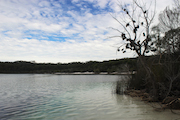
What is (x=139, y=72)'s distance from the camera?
10.3m

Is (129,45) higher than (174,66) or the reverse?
higher

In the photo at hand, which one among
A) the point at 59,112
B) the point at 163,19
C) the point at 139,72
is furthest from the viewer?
the point at 163,19

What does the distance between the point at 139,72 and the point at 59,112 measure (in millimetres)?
6248

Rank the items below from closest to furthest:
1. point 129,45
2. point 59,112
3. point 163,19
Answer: point 59,112 → point 129,45 → point 163,19

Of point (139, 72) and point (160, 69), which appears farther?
point (139, 72)

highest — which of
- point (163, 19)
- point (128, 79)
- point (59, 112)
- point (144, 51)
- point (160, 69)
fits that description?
point (163, 19)

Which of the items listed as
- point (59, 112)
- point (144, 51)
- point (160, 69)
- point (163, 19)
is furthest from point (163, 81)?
point (163, 19)

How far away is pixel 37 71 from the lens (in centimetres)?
8069

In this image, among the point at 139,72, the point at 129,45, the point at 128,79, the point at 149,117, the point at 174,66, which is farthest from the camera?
the point at 128,79

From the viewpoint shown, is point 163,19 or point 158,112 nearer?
point 158,112

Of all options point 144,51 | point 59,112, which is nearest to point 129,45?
point 144,51

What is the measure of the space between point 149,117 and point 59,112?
321 cm

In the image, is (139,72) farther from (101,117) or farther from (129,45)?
(101,117)

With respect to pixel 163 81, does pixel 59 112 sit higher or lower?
lower
